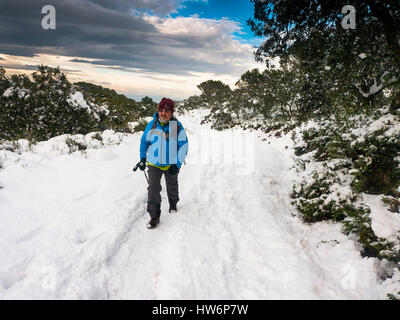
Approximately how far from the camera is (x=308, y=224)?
4234 mm

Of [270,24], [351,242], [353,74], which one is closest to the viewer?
[351,242]

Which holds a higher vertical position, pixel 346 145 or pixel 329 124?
pixel 329 124

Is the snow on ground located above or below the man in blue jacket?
below

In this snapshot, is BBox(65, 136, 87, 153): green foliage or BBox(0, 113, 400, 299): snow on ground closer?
BBox(0, 113, 400, 299): snow on ground

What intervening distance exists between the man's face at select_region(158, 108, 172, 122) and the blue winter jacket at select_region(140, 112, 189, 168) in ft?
0.31

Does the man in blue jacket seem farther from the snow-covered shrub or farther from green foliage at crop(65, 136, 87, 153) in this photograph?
green foliage at crop(65, 136, 87, 153)

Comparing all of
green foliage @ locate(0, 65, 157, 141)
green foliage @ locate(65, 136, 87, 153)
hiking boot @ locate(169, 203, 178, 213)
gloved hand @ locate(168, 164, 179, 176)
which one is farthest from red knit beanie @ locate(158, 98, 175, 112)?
green foliage @ locate(0, 65, 157, 141)

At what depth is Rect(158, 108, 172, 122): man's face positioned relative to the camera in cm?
397

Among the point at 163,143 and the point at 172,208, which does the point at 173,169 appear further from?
the point at 172,208

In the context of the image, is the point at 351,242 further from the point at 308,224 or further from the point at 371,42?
the point at 371,42

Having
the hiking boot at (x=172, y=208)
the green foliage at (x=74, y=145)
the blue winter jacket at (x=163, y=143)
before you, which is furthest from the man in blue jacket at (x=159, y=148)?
the green foliage at (x=74, y=145)

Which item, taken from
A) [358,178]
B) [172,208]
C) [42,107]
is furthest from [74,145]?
[358,178]
